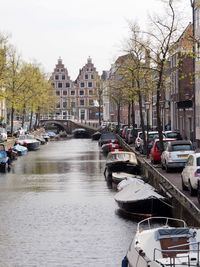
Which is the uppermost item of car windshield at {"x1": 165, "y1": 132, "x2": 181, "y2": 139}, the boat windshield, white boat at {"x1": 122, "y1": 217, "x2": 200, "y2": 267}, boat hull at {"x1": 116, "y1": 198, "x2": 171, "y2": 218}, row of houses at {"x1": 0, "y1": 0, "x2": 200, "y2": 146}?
row of houses at {"x1": 0, "y1": 0, "x2": 200, "y2": 146}

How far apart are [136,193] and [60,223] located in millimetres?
3756

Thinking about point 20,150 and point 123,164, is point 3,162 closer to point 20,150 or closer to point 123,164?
point 123,164

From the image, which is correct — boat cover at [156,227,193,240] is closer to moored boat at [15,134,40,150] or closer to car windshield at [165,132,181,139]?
car windshield at [165,132,181,139]

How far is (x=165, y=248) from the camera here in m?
16.5

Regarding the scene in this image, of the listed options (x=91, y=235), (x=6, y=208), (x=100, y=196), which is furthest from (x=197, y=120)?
(x=91, y=235)

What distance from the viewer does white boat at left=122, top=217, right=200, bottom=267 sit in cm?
1453

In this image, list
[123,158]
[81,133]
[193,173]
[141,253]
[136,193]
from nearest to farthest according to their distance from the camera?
1. [141,253]
2. [193,173]
3. [136,193]
4. [123,158]
5. [81,133]

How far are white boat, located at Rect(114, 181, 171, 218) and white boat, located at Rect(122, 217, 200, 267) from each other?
1173 cm

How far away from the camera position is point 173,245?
16.6 metres

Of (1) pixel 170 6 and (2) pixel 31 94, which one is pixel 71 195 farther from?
(2) pixel 31 94

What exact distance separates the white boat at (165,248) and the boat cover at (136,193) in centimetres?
1215

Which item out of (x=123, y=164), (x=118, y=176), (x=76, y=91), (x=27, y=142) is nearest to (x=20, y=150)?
(x=27, y=142)

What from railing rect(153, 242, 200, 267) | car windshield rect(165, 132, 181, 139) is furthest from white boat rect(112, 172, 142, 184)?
railing rect(153, 242, 200, 267)

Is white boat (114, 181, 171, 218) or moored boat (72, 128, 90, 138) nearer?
white boat (114, 181, 171, 218)
